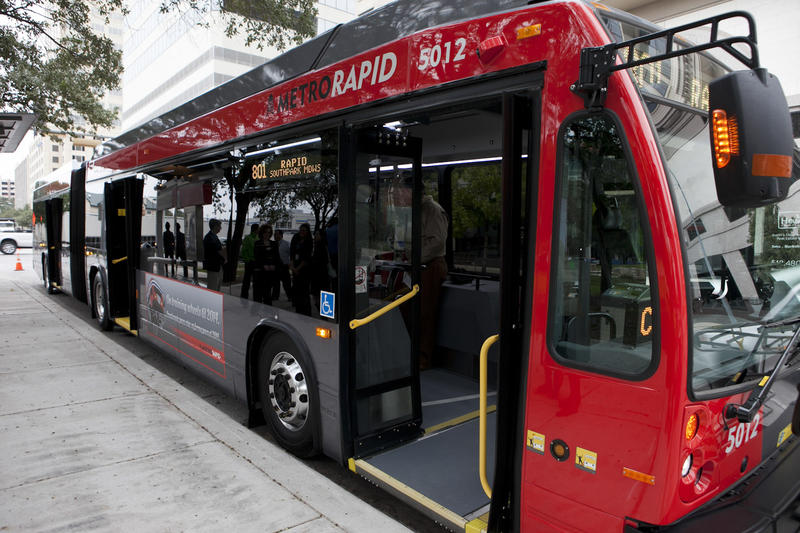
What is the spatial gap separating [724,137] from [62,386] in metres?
6.49

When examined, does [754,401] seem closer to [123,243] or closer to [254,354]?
[254,354]

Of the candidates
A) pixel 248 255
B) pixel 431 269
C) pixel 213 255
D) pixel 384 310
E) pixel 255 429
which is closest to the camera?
pixel 384 310

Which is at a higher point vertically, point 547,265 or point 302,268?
point 547,265

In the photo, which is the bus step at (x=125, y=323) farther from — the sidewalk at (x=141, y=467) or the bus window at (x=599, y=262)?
the bus window at (x=599, y=262)

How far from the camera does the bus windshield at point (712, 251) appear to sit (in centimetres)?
221

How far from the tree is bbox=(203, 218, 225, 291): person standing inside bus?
Result: 6.64m

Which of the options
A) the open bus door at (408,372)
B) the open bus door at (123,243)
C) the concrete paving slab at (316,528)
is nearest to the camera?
the open bus door at (408,372)

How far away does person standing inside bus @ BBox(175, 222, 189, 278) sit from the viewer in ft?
18.5

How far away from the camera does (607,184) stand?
225cm

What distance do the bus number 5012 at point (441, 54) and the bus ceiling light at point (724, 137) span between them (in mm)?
1298

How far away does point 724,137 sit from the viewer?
1.83 metres

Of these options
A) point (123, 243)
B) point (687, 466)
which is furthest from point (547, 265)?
point (123, 243)

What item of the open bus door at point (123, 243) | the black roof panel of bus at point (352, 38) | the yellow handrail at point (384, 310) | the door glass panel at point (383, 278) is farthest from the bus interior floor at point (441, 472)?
the open bus door at point (123, 243)

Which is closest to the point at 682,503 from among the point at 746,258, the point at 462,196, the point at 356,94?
the point at 746,258
